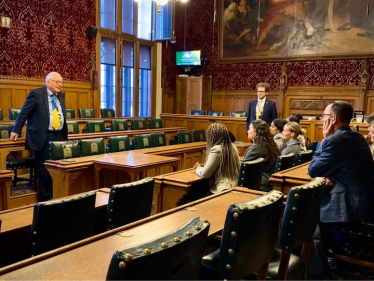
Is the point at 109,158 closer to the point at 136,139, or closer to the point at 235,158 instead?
the point at 136,139

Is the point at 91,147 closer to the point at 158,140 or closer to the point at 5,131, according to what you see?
the point at 158,140

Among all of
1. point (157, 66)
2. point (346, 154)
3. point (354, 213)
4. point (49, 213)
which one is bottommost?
point (354, 213)

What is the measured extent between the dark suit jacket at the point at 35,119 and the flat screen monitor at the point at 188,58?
8392mm

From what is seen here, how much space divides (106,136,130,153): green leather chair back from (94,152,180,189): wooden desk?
0.67 m

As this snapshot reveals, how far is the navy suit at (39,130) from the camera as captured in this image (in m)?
4.97

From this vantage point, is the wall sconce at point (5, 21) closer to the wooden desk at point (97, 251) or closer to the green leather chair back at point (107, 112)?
the green leather chair back at point (107, 112)

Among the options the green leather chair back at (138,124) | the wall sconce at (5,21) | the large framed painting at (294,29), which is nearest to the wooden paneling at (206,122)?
the green leather chair back at (138,124)

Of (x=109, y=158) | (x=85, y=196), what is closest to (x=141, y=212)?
(x=85, y=196)

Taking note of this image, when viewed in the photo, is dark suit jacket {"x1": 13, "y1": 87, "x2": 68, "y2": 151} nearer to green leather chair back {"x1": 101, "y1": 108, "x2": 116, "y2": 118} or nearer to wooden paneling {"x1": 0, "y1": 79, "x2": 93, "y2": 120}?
wooden paneling {"x1": 0, "y1": 79, "x2": 93, "y2": 120}

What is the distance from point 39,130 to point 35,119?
156mm

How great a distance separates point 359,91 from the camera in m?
10.8

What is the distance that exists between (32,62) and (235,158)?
24.0ft

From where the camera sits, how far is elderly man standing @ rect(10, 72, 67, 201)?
4.98m

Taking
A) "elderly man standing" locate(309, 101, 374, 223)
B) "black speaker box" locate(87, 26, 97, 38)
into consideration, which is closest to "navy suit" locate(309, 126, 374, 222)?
"elderly man standing" locate(309, 101, 374, 223)
